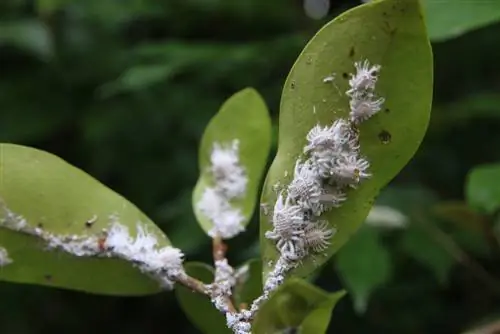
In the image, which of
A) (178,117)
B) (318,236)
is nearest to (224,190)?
(318,236)

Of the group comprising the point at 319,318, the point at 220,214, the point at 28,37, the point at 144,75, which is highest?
the point at 28,37

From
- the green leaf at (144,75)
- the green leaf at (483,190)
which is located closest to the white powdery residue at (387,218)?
the green leaf at (483,190)

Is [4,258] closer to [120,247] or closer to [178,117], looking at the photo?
[120,247]

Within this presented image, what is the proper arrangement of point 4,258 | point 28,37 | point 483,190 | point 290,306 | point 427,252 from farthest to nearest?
1. point 28,37
2. point 427,252
3. point 483,190
4. point 4,258
5. point 290,306

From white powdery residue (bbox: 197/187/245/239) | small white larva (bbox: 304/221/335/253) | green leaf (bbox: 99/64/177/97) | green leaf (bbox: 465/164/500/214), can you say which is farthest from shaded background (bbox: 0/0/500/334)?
small white larva (bbox: 304/221/335/253)

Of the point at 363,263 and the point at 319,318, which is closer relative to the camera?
the point at 319,318

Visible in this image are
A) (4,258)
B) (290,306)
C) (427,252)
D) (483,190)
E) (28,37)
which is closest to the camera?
(290,306)

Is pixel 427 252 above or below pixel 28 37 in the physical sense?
below

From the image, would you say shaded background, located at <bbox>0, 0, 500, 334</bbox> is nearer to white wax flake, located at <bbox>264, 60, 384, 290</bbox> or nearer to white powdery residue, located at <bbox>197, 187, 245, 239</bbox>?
white powdery residue, located at <bbox>197, 187, 245, 239</bbox>
